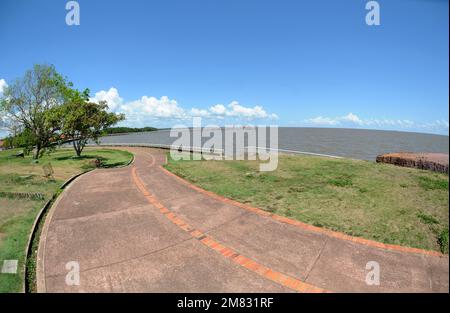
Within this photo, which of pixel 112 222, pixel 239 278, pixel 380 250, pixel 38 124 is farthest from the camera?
pixel 38 124

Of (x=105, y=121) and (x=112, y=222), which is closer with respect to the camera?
(x=112, y=222)

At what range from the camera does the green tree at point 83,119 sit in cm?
1859

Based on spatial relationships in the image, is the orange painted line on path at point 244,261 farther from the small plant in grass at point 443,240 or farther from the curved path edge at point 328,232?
the small plant in grass at point 443,240

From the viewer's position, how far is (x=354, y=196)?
7.65 meters

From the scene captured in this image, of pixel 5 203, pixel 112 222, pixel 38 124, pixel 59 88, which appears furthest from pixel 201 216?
pixel 59 88

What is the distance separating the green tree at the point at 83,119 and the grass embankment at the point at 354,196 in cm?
1217

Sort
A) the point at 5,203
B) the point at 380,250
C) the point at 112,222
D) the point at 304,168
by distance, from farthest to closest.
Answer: the point at 304,168, the point at 5,203, the point at 112,222, the point at 380,250

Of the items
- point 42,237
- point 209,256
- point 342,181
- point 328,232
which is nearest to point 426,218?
point 328,232

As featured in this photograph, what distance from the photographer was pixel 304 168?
1239cm

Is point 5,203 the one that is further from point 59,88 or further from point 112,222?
point 59,88

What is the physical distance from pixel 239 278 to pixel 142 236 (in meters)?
2.80
